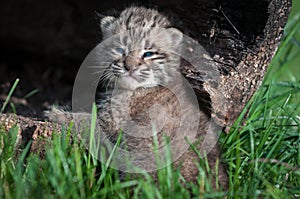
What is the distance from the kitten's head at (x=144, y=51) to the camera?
382cm

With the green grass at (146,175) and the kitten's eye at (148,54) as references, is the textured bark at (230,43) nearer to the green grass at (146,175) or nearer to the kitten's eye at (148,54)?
the green grass at (146,175)

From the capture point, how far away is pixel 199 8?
3.87 metres

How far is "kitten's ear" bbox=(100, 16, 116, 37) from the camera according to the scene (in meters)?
4.19

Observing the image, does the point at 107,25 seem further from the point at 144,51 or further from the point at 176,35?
the point at 176,35

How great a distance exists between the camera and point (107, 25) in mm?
4219

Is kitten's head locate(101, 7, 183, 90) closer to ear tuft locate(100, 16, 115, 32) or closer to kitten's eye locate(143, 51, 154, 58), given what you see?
kitten's eye locate(143, 51, 154, 58)

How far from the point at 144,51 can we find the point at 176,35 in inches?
10.6

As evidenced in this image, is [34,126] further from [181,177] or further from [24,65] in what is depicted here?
[24,65]

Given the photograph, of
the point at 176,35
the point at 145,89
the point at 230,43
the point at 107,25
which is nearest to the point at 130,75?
the point at 145,89

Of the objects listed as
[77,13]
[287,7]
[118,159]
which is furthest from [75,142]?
[77,13]

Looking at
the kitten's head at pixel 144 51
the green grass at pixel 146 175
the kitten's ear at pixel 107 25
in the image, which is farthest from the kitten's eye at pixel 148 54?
the green grass at pixel 146 175

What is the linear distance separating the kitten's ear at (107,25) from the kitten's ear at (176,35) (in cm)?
53

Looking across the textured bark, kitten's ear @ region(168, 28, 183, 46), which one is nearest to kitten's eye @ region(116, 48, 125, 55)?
kitten's ear @ region(168, 28, 183, 46)

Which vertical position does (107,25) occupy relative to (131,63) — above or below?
above
